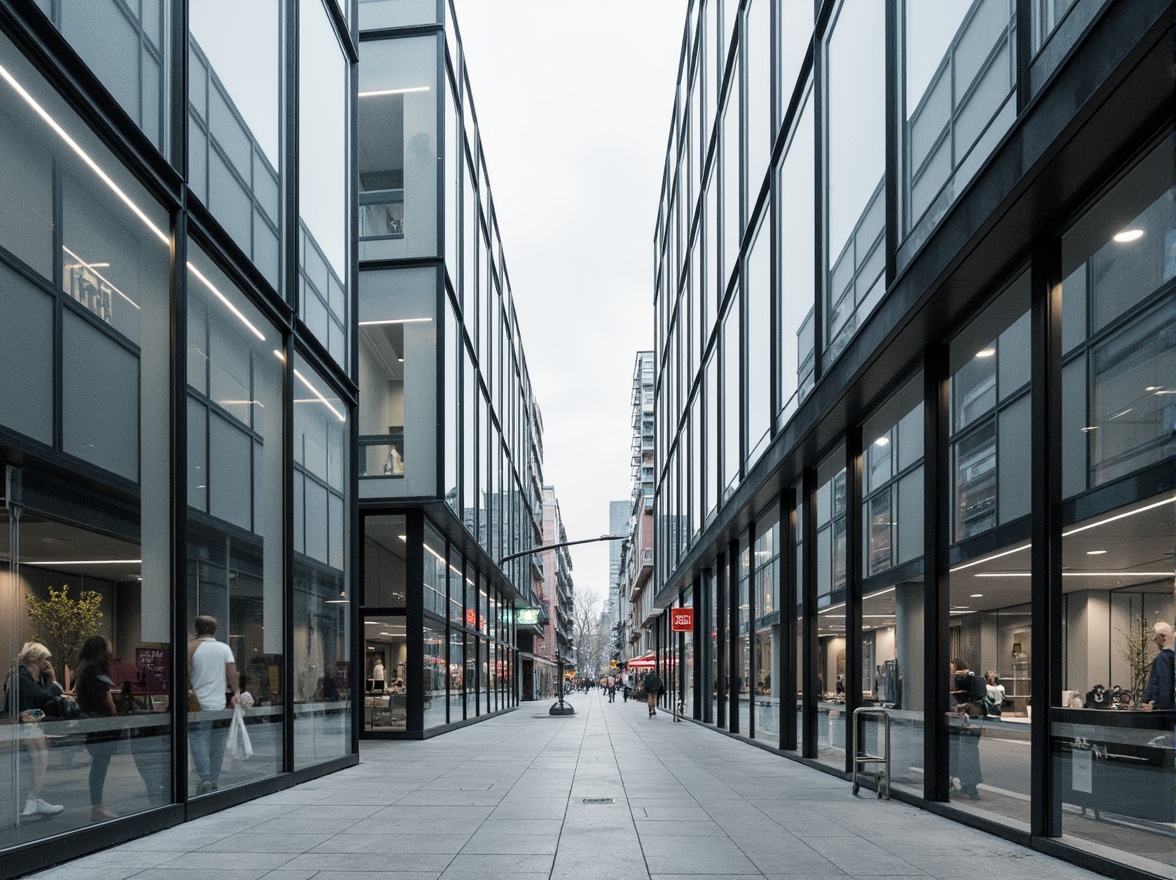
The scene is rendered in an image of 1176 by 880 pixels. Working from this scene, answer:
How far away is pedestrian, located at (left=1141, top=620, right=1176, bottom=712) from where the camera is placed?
6.85 metres

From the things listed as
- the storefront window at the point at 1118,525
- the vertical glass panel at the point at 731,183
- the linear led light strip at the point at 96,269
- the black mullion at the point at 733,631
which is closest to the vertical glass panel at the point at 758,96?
the vertical glass panel at the point at 731,183

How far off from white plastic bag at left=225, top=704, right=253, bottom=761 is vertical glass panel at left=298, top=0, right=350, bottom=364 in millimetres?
5495

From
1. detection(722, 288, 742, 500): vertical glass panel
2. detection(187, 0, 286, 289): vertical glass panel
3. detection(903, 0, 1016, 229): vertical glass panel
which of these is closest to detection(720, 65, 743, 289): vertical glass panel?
detection(722, 288, 742, 500): vertical glass panel

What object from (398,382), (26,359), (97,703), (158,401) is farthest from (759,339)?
(26,359)

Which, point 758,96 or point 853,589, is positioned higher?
point 758,96

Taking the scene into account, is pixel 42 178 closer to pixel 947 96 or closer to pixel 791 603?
pixel 947 96

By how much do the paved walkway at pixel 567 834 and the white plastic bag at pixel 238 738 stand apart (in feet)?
1.82

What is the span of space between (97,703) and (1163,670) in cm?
755

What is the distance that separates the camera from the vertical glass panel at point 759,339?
19141 millimetres

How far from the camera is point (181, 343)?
10234 mm

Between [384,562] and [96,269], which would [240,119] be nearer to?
[96,269]

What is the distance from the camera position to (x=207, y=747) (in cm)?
1080

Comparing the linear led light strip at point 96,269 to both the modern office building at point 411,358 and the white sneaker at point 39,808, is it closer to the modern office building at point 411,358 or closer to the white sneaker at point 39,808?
the white sneaker at point 39,808

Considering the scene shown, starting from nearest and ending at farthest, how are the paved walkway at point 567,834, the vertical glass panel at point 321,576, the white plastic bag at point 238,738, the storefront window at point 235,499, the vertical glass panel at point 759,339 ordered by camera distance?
the paved walkway at point 567,834, the storefront window at point 235,499, the white plastic bag at point 238,738, the vertical glass panel at point 321,576, the vertical glass panel at point 759,339
